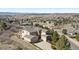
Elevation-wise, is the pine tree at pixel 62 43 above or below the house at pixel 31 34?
below

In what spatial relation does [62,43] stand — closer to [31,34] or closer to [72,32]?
[72,32]

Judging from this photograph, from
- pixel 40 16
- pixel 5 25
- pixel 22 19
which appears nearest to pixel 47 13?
pixel 40 16

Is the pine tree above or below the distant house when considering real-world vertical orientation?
below

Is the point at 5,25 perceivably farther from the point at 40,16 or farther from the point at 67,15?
the point at 67,15

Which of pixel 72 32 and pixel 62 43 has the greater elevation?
pixel 72 32

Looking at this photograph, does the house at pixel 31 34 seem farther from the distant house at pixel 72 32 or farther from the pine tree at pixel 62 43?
the distant house at pixel 72 32

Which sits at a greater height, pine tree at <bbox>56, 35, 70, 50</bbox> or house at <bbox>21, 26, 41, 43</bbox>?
house at <bbox>21, 26, 41, 43</bbox>

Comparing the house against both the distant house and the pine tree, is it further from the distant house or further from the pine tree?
the distant house

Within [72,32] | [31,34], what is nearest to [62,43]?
[72,32]

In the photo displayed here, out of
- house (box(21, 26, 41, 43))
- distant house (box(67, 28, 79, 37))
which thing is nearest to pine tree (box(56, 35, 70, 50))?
distant house (box(67, 28, 79, 37))

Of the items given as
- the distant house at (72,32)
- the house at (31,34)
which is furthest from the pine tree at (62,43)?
the house at (31,34)
